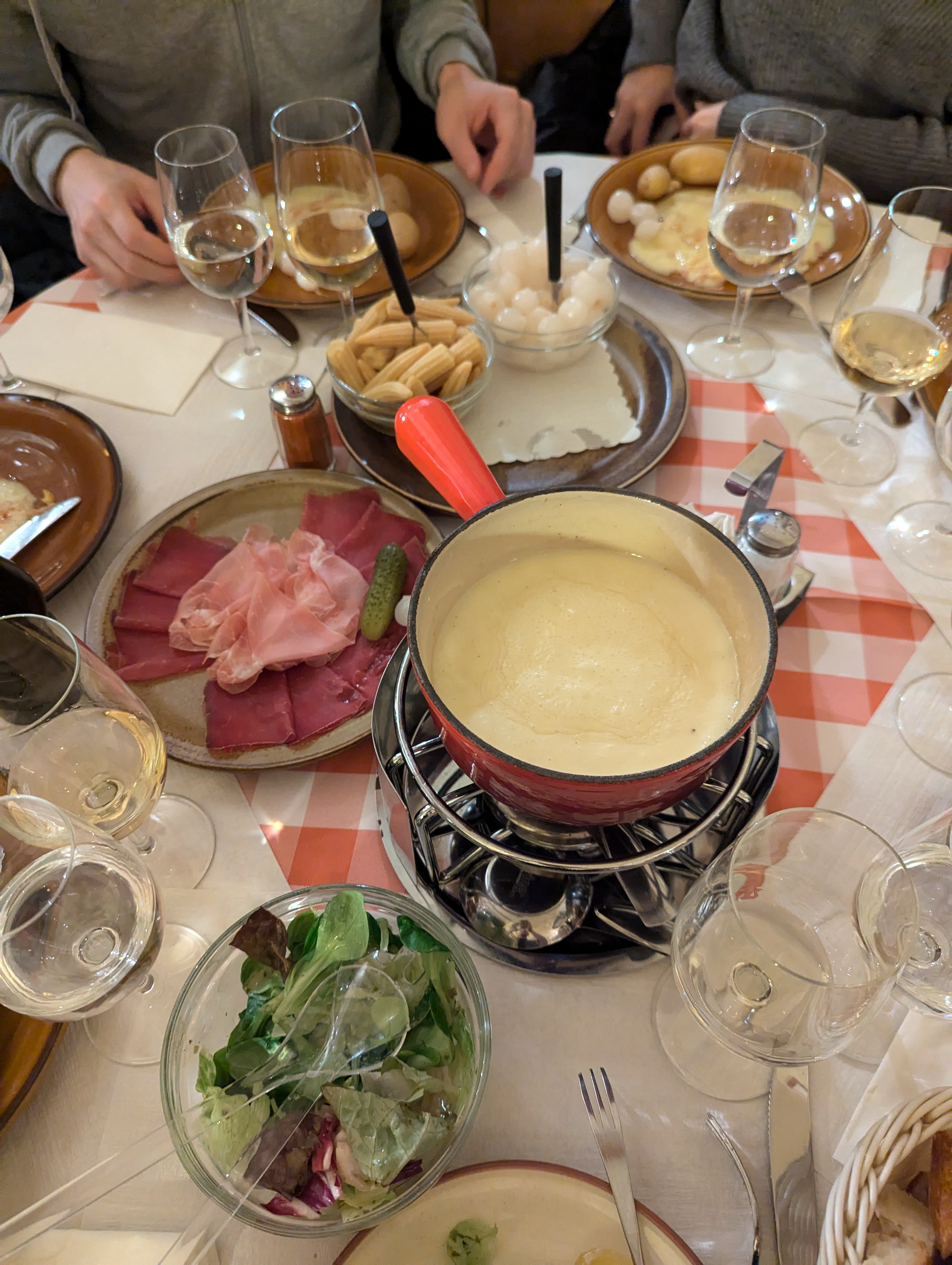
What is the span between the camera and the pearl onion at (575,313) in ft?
3.53

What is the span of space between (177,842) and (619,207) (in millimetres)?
1111

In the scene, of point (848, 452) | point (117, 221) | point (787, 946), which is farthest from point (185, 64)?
point (787, 946)

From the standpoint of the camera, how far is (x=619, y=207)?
4.22 feet

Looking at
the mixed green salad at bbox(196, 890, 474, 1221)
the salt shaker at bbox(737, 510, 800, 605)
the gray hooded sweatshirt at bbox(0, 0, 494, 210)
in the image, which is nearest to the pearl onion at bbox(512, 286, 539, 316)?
the salt shaker at bbox(737, 510, 800, 605)

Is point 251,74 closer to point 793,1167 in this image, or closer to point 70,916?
point 70,916

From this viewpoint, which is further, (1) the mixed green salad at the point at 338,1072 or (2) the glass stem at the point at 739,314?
(2) the glass stem at the point at 739,314

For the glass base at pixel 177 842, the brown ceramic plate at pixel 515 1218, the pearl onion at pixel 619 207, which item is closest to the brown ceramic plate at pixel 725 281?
the pearl onion at pixel 619 207

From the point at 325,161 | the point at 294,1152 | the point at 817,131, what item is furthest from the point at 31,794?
the point at 817,131

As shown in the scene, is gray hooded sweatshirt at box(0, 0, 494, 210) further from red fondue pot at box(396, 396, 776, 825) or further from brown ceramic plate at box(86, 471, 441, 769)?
red fondue pot at box(396, 396, 776, 825)

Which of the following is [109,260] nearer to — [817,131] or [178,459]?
[178,459]

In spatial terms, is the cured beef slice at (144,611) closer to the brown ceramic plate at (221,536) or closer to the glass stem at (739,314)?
the brown ceramic plate at (221,536)

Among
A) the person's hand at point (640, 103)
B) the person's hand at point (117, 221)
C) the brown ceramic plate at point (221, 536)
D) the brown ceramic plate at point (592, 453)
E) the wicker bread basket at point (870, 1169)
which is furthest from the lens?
the person's hand at point (640, 103)

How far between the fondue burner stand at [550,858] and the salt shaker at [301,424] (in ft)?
1.35

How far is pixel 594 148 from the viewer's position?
203 cm
